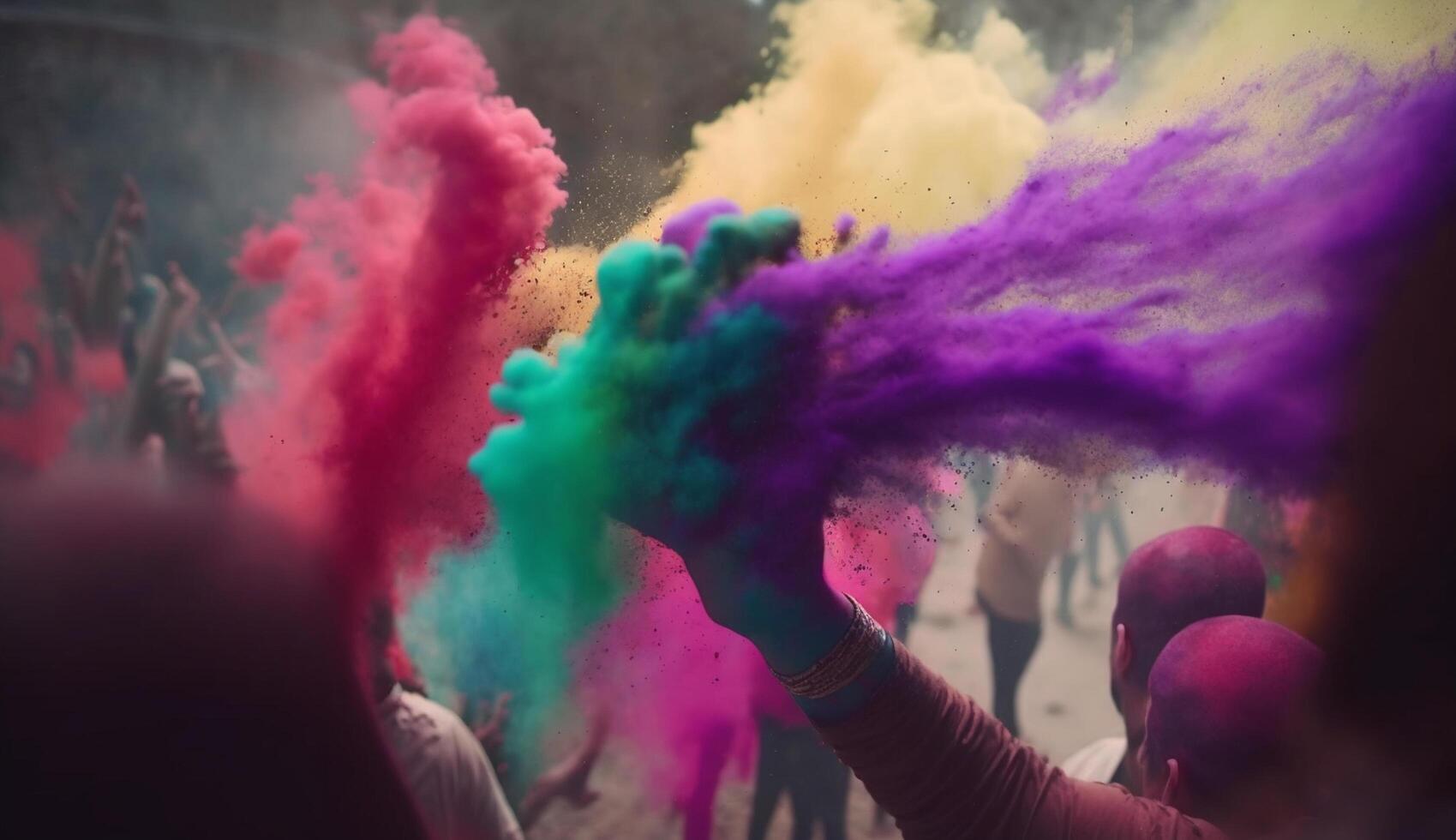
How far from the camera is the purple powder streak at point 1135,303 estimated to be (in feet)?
2.39

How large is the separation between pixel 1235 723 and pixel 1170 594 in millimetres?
312

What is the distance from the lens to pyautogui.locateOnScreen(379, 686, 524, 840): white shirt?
110 centimetres

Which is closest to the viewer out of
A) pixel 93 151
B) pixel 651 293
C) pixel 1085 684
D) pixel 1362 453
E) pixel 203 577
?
pixel 651 293

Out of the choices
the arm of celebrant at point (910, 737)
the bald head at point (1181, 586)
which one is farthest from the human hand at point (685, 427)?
the bald head at point (1181, 586)

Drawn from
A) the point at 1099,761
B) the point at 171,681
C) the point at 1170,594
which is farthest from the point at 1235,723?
the point at 171,681

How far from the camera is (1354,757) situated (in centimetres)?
85

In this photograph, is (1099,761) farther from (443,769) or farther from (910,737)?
(443,769)

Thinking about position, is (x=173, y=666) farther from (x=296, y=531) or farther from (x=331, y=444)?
(x=331, y=444)

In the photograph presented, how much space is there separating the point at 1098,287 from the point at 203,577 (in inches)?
42.4

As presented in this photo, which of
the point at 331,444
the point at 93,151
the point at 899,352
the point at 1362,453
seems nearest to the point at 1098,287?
the point at 899,352

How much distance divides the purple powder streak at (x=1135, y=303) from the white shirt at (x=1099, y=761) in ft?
2.59

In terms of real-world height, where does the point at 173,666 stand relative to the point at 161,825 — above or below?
above

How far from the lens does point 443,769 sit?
1164 mm

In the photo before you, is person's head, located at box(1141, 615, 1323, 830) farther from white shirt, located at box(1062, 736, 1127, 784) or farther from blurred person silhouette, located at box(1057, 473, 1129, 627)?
white shirt, located at box(1062, 736, 1127, 784)
